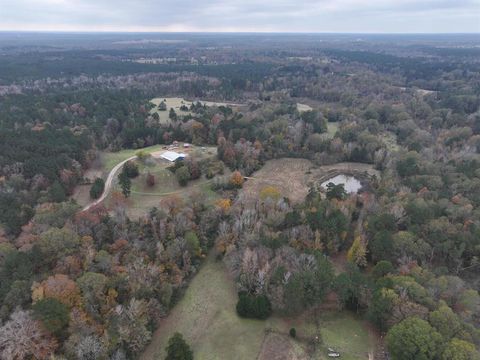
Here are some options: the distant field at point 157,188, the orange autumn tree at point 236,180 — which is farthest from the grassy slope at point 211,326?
the orange autumn tree at point 236,180

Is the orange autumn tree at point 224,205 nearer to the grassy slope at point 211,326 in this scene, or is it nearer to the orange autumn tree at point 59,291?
the grassy slope at point 211,326

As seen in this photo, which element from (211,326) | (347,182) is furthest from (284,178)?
(211,326)

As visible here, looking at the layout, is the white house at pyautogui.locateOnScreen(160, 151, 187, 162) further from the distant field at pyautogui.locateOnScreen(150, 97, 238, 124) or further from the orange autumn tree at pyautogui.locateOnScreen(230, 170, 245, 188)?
the distant field at pyautogui.locateOnScreen(150, 97, 238, 124)

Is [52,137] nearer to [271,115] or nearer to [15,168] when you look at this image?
[15,168]

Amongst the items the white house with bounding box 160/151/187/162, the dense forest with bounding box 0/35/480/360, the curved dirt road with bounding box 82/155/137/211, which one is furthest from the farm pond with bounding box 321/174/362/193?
the curved dirt road with bounding box 82/155/137/211

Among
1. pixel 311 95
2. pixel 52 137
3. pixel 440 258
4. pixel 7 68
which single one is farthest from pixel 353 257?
pixel 7 68

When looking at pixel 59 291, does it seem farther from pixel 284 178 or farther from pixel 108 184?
pixel 284 178
